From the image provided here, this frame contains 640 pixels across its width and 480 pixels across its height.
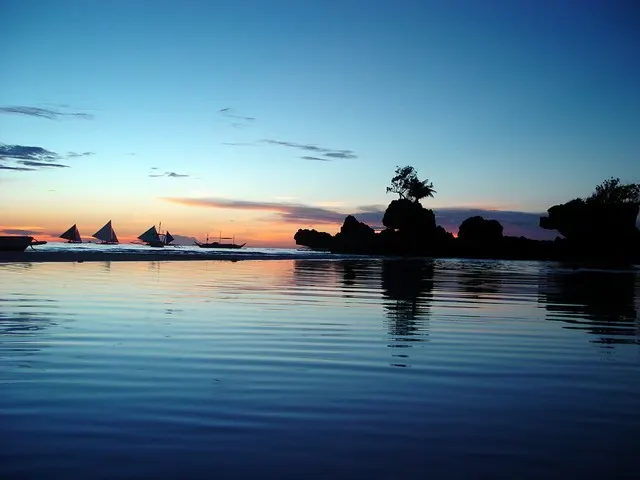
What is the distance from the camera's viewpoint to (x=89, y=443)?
4473 mm

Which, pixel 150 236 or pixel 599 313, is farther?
pixel 150 236

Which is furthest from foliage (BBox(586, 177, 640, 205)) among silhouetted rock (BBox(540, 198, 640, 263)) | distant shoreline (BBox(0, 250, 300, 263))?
distant shoreline (BBox(0, 250, 300, 263))

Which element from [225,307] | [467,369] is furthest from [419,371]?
[225,307]

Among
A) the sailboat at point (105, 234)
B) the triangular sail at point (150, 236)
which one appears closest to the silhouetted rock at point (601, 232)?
the triangular sail at point (150, 236)

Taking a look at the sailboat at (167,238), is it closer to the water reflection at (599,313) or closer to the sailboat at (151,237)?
the sailboat at (151,237)

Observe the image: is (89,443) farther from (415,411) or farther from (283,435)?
(415,411)

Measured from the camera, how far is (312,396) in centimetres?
614

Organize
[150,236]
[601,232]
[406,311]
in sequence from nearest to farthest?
[406,311], [601,232], [150,236]

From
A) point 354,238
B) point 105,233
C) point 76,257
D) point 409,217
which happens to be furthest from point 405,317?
point 105,233

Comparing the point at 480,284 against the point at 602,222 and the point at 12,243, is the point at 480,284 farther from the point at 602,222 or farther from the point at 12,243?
the point at 602,222

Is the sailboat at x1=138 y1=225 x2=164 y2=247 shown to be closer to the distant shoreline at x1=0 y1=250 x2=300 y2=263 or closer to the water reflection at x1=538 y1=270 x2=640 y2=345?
the distant shoreline at x1=0 y1=250 x2=300 y2=263

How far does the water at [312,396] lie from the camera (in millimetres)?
4215

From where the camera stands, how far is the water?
4.21 m

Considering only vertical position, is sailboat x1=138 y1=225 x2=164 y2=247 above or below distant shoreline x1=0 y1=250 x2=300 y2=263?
above
